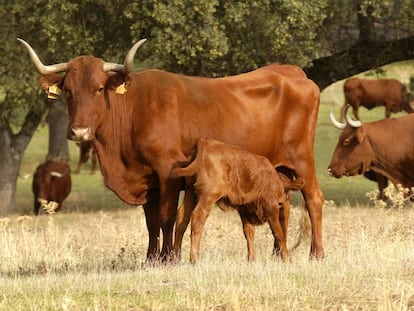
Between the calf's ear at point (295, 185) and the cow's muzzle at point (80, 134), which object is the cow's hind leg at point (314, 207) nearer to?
the calf's ear at point (295, 185)

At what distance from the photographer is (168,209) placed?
10828 mm

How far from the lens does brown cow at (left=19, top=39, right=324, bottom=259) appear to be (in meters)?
10.7

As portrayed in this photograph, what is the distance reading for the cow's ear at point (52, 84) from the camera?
1099cm

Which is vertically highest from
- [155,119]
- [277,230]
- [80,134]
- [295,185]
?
[155,119]

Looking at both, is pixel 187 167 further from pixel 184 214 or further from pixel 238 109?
pixel 238 109

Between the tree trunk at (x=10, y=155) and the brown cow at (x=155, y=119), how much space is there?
11853 millimetres

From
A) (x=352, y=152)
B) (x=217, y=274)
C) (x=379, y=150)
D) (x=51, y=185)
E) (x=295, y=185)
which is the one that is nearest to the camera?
(x=217, y=274)

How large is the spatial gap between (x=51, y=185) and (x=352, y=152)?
9.59m

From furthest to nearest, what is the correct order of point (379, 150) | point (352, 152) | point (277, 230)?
1. point (352, 152)
2. point (379, 150)
3. point (277, 230)

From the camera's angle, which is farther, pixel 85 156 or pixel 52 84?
pixel 85 156

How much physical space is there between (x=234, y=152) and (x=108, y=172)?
128cm

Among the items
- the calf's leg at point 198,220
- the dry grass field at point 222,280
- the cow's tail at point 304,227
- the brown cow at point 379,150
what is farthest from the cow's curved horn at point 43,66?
the brown cow at point 379,150

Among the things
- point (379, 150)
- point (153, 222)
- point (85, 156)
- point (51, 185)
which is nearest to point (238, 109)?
point (153, 222)

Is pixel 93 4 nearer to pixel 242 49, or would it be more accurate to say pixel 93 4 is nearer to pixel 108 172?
pixel 242 49
